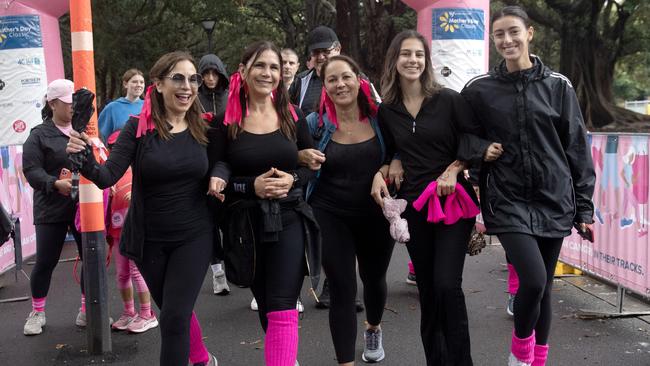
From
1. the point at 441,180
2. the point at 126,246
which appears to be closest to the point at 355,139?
the point at 441,180

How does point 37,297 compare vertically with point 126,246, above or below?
below

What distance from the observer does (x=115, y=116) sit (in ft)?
19.7

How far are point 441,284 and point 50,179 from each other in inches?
121

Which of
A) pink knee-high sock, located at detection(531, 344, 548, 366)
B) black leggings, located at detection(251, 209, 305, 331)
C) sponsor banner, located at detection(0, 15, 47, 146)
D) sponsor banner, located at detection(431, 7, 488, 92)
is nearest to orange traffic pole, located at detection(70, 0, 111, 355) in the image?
black leggings, located at detection(251, 209, 305, 331)

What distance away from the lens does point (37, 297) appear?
17.7ft

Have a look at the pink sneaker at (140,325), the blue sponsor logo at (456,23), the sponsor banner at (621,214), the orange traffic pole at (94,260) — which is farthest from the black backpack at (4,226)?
the blue sponsor logo at (456,23)

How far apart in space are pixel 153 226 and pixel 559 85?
231 cm

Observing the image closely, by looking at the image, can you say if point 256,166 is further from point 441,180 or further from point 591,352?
point 591,352

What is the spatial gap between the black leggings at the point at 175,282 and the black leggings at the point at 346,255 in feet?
2.42

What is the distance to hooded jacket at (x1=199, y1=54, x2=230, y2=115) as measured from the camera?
6156 mm

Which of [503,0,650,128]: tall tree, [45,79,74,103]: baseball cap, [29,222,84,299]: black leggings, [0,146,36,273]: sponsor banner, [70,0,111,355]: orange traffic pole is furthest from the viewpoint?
[503,0,650,128]: tall tree

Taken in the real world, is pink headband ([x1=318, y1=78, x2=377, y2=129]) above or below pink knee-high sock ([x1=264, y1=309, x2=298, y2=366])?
above

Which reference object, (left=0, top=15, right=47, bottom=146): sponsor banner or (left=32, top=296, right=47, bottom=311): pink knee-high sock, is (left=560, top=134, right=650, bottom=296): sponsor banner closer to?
(left=32, top=296, right=47, bottom=311): pink knee-high sock

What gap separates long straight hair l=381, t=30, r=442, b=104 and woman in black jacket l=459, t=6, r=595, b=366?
0.23 meters
